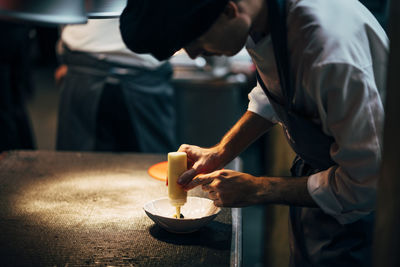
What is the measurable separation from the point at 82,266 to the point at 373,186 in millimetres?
790

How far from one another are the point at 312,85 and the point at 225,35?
0.25 metres

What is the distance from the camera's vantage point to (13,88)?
3.83 metres

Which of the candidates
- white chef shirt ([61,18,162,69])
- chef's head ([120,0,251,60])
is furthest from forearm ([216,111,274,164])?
white chef shirt ([61,18,162,69])

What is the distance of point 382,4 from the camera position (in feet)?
11.7

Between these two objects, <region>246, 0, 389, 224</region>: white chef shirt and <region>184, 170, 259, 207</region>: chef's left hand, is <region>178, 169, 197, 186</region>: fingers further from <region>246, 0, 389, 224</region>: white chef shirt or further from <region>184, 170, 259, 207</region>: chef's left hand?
<region>246, 0, 389, 224</region>: white chef shirt

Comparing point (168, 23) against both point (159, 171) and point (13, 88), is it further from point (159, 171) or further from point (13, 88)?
point (13, 88)

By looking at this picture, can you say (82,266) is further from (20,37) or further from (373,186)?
(20,37)

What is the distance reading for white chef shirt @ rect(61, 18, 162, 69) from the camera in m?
2.87

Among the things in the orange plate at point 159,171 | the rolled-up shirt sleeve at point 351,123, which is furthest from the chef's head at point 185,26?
the orange plate at point 159,171

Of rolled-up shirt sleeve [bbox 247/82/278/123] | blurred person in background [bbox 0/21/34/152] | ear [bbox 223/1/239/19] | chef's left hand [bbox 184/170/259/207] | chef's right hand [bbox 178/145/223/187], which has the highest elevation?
ear [bbox 223/1/239/19]

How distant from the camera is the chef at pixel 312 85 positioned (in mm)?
1117

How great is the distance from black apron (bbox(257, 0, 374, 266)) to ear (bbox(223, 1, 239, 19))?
119 mm

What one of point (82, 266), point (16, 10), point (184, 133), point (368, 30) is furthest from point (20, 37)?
point (368, 30)

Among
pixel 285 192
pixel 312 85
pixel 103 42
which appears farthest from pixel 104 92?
pixel 312 85
